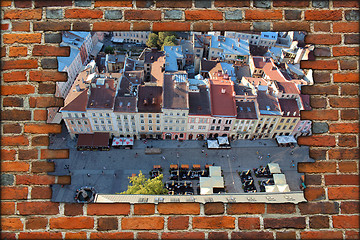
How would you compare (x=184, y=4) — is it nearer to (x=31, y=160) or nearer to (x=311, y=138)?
(x=311, y=138)

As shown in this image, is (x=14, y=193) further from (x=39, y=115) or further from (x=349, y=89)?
(x=349, y=89)

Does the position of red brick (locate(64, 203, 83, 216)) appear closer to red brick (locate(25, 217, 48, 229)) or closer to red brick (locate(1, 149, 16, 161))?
red brick (locate(25, 217, 48, 229))

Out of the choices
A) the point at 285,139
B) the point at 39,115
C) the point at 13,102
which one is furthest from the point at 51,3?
the point at 285,139

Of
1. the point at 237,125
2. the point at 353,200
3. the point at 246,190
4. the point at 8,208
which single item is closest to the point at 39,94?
the point at 8,208

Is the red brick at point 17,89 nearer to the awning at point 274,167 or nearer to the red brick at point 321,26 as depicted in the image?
the red brick at point 321,26

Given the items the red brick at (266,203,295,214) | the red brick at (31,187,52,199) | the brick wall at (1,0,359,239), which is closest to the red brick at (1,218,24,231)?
the brick wall at (1,0,359,239)

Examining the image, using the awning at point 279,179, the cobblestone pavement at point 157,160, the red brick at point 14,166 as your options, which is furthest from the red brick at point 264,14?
the awning at point 279,179
